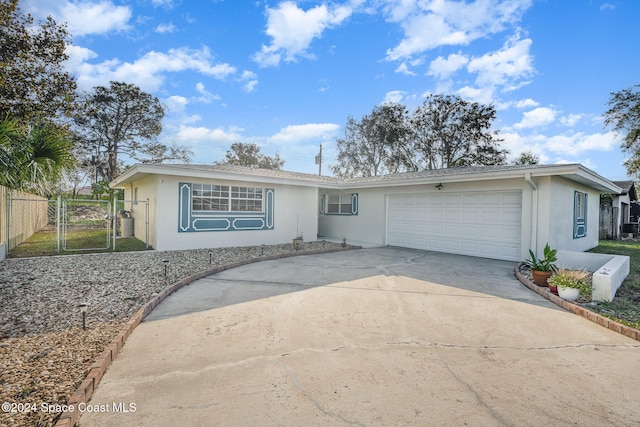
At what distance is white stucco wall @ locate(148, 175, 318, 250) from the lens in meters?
9.80

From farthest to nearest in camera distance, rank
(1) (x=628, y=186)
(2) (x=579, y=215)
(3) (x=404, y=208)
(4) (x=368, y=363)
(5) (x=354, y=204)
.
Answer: (1) (x=628, y=186) → (5) (x=354, y=204) → (3) (x=404, y=208) → (2) (x=579, y=215) → (4) (x=368, y=363)

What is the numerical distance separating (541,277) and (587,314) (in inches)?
69.6

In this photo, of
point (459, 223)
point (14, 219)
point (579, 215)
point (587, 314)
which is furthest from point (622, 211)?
point (14, 219)

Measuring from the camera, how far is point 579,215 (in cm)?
1081

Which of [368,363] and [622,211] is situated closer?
[368,363]

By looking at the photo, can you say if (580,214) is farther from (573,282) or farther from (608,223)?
(608,223)

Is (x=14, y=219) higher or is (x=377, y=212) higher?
(x=377, y=212)

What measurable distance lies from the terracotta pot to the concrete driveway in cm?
72

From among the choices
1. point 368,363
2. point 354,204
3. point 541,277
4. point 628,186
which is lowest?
point 368,363

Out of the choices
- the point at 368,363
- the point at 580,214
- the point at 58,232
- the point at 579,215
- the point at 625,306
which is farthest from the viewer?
the point at 580,214

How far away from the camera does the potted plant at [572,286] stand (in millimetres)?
5246

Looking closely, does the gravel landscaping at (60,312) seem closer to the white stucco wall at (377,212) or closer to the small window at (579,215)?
the white stucco wall at (377,212)

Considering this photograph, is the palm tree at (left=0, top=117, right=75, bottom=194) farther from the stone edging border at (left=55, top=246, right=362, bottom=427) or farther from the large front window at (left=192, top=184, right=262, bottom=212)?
the large front window at (left=192, top=184, right=262, bottom=212)

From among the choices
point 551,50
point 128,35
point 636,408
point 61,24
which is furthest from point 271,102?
point 636,408
